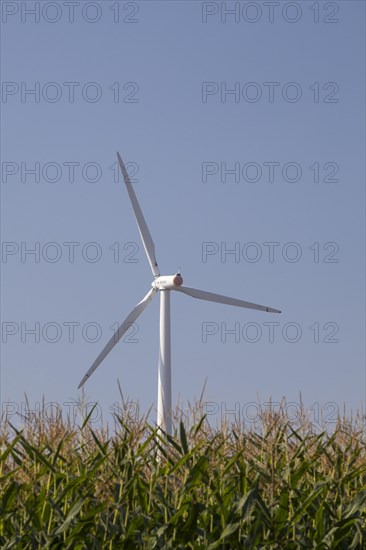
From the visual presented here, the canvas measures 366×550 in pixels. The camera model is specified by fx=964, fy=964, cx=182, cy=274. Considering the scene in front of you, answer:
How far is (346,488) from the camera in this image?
48.8 ft

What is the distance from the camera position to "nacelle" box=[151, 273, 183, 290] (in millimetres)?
41844

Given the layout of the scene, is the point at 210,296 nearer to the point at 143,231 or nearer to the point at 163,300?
the point at 163,300

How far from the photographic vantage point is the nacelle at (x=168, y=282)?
137 feet

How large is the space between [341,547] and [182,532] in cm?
241

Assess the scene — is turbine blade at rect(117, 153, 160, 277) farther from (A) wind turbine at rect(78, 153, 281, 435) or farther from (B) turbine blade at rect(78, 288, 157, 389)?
(B) turbine blade at rect(78, 288, 157, 389)

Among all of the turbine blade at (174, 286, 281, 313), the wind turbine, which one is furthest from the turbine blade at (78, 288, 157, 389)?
the turbine blade at (174, 286, 281, 313)

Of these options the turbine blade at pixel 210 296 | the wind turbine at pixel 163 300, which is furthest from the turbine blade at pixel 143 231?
the turbine blade at pixel 210 296

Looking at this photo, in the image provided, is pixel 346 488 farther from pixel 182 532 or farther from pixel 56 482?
pixel 56 482

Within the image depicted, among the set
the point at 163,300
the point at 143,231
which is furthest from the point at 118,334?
the point at 143,231

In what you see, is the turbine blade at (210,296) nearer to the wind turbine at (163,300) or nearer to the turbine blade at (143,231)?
the wind turbine at (163,300)

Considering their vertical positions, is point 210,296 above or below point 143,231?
below

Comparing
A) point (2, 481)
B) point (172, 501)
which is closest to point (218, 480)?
point (172, 501)

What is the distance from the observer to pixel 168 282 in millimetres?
42000

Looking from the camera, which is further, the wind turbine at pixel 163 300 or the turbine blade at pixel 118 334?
the wind turbine at pixel 163 300
